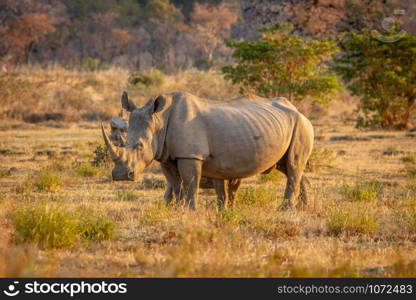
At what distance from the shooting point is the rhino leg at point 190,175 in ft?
29.0

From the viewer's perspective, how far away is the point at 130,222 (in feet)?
28.3

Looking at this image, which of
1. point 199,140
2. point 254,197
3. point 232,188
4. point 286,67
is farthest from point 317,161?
point 199,140

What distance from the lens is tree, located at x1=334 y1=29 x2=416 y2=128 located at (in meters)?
23.6

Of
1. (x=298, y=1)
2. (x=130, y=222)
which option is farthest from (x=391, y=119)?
(x=130, y=222)

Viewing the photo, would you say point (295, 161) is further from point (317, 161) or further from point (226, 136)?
point (317, 161)

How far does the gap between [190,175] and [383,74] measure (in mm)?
15753

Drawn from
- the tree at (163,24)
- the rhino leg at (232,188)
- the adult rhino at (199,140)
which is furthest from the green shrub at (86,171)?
the tree at (163,24)

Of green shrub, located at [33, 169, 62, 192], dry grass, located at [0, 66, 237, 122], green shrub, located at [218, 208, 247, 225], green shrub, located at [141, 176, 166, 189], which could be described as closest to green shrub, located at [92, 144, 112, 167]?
green shrub, located at [141, 176, 166, 189]

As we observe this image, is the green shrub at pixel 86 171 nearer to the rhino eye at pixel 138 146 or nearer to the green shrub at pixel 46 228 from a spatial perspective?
the rhino eye at pixel 138 146

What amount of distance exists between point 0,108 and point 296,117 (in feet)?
59.0

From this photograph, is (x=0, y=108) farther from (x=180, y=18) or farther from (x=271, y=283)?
(x=180, y=18)

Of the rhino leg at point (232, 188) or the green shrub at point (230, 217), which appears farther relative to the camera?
the rhino leg at point (232, 188)

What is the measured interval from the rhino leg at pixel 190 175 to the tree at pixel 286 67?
28.3 ft

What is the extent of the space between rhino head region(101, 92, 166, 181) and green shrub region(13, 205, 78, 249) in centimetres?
122
